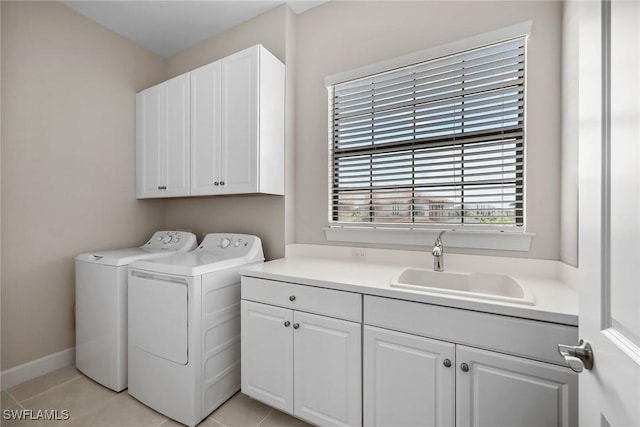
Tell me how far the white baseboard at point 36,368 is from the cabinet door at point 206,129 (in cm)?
163

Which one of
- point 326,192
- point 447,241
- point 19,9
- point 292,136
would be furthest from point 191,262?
point 19,9

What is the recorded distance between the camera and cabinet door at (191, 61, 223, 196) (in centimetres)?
217

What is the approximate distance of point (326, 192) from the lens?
2.23 meters

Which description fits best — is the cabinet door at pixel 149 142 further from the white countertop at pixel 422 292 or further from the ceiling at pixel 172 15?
the white countertop at pixel 422 292

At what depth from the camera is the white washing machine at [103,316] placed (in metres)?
1.91

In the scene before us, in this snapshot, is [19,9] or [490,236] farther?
[19,9]

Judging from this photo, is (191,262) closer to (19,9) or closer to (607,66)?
(607,66)

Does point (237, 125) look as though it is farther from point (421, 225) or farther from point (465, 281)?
point (465, 281)

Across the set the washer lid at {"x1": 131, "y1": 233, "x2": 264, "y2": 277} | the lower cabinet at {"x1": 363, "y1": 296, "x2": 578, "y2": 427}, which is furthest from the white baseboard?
the lower cabinet at {"x1": 363, "y1": 296, "x2": 578, "y2": 427}

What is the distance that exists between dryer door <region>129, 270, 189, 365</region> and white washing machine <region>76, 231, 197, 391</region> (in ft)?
0.35

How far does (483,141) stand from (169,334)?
7.27 feet

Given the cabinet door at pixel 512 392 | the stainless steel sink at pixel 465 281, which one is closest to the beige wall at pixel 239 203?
the stainless steel sink at pixel 465 281

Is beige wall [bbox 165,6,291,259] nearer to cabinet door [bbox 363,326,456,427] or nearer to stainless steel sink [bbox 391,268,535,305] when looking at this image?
stainless steel sink [bbox 391,268,535,305]

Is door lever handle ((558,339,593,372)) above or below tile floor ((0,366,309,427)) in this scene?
above
